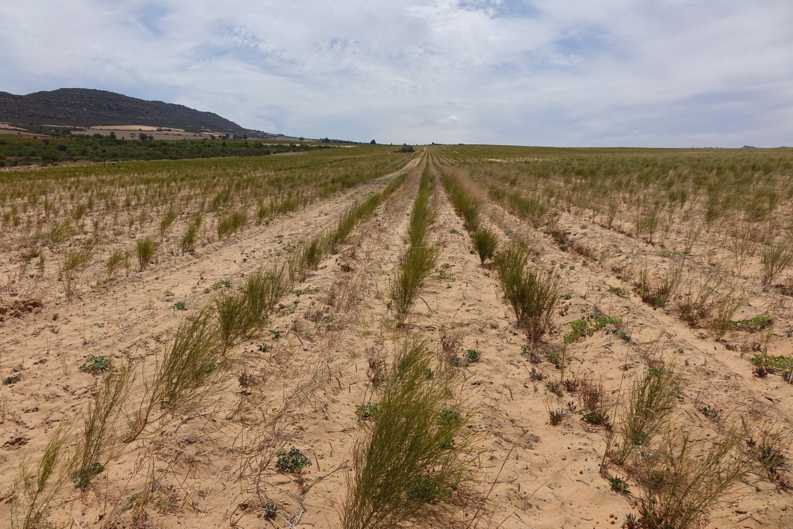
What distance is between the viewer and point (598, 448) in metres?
2.63

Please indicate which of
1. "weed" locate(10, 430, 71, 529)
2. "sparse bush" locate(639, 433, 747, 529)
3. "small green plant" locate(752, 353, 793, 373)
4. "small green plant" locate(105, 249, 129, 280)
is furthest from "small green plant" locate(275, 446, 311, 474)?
"small green plant" locate(105, 249, 129, 280)

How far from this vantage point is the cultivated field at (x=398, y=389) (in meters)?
2.14

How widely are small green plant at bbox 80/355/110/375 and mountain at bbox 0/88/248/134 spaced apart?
516ft

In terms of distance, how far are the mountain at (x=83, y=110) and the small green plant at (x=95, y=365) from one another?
516 feet

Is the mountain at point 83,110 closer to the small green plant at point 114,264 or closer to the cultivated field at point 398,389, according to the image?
the small green plant at point 114,264

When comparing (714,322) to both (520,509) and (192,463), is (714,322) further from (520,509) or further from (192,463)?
(192,463)

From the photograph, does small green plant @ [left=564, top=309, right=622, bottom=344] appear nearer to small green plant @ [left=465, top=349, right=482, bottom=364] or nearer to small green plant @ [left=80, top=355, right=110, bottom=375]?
small green plant @ [left=465, top=349, right=482, bottom=364]

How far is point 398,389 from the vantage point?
9.12ft

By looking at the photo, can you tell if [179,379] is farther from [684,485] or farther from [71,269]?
[71,269]

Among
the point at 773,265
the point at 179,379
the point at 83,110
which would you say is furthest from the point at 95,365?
the point at 83,110

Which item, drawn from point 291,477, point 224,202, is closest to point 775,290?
point 291,477

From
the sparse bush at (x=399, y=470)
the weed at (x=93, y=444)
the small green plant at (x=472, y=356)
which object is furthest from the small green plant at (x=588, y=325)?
the weed at (x=93, y=444)

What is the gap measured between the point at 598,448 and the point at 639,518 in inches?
22.2

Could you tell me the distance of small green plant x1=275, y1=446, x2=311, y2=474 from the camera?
2438 millimetres
